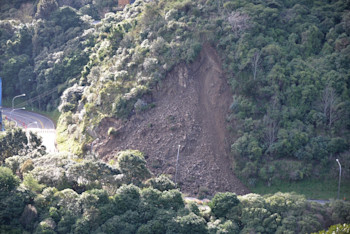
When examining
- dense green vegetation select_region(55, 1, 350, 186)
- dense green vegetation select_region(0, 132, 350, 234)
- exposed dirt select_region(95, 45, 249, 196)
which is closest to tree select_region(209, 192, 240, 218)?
dense green vegetation select_region(0, 132, 350, 234)

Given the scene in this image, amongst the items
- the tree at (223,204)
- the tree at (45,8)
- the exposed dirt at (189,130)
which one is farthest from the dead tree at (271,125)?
the tree at (45,8)

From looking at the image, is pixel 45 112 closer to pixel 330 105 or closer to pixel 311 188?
pixel 330 105

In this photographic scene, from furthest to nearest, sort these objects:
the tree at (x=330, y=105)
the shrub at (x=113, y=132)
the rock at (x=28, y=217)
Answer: the shrub at (x=113, y=132) < the tree at (x=330, y=105) < the rock at (x=28, y=217)

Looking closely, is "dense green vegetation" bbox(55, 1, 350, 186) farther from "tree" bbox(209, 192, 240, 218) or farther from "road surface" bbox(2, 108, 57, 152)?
"tree" bbox(209, 192, 240, 218)

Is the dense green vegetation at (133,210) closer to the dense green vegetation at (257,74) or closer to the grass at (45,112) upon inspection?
the dense green vegetation at (257,74)

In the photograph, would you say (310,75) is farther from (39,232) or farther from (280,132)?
(39,232)
